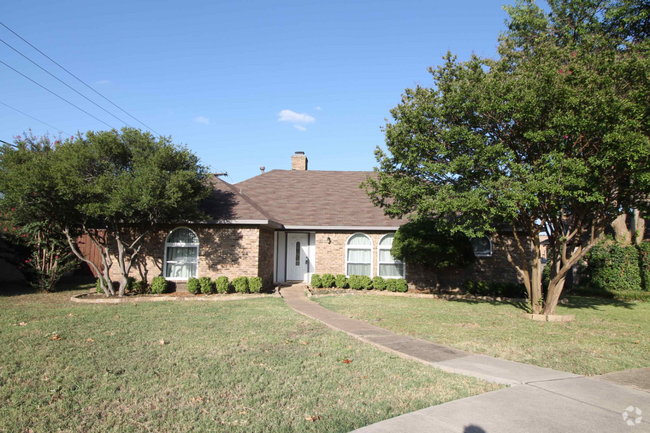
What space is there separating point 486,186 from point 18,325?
422 inches

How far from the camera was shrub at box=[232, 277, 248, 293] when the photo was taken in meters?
14.4

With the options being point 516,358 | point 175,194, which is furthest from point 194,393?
point 175,194

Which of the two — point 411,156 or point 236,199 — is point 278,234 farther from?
point 411,156

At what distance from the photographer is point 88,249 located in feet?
63.4

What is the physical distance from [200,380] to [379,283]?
11.8 m

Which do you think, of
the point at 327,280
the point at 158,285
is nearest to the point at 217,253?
the point at 158,285

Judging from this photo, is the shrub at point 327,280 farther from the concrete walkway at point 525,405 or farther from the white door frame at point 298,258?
the concrete walkway at point 525,405

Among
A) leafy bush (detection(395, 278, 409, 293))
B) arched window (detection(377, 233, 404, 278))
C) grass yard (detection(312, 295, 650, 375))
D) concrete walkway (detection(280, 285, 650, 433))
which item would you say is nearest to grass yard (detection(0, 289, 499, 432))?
concrete walkway (detection(280, 285, 650, 433))

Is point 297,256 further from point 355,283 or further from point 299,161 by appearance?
point 299,161

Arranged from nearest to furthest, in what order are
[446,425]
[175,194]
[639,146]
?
[446,425]
[639,146]
[175,194]

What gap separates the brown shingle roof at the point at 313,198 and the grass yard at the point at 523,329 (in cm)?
422

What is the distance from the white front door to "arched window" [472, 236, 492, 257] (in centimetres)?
717

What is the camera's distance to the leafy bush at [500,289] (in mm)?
15898

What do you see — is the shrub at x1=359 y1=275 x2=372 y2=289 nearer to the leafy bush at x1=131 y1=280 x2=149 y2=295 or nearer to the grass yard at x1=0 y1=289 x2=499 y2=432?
the grass yard at x1=0 y1=289 x2=499 y2=432
